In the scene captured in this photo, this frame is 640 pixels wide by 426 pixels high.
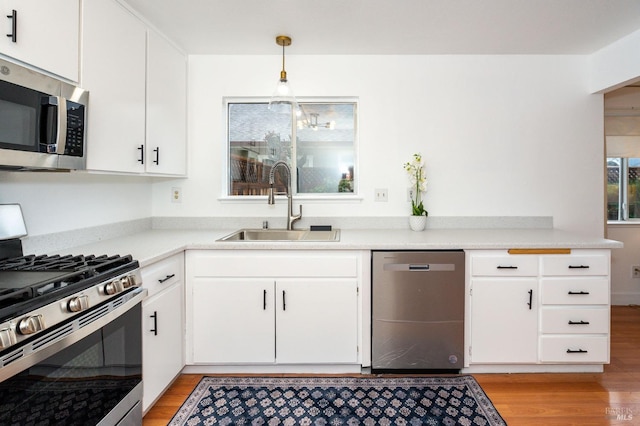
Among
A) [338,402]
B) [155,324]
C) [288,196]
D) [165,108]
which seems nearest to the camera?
[155,324]

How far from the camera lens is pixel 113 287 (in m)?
1.37

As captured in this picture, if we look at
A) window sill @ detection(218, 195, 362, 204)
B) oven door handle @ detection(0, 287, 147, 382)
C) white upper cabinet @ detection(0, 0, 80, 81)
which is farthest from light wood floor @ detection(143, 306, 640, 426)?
white upper cabinet @ detection(0, 0, 80, 81)

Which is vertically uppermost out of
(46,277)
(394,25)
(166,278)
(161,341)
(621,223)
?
(394,25)

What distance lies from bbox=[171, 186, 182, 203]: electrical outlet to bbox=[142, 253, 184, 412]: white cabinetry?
840 mm

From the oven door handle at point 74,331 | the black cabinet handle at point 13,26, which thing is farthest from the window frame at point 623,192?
the black cabinet handle at point 13,26

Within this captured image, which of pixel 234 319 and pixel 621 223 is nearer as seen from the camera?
pixel 234 319

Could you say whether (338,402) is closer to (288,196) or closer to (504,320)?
(504,320)

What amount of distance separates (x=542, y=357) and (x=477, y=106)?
1.87 meters

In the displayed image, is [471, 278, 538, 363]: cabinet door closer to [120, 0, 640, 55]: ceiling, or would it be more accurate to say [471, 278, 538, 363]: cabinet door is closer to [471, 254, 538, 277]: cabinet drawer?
[471, 254, 538, 277]: cabinet drawer

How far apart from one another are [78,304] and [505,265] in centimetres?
219

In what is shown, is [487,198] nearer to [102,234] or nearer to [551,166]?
[551,166]

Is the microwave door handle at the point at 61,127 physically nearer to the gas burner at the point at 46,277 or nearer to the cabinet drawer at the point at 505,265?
the gas burner at the point at 46,277

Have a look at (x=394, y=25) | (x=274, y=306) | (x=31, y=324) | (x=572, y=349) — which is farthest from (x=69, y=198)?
(x=572, y=349)

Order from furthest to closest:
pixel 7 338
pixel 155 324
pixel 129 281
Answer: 1. pixel 155 324
2. pixel 129 281
3. pixel 7 338
